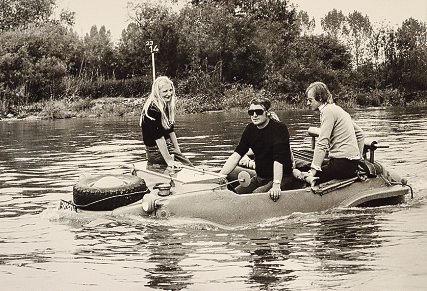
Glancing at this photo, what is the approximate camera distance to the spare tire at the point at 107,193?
25.5ft

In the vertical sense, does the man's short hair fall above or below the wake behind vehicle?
above

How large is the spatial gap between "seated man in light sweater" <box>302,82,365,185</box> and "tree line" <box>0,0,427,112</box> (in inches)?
1167

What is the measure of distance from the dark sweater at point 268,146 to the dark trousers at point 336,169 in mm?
467

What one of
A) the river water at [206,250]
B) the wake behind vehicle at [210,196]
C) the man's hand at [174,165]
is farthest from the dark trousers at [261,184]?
the man's hand at [174,165]

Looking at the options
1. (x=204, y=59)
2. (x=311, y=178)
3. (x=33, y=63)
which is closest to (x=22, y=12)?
(x=33, y=63)

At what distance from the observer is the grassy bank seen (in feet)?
111

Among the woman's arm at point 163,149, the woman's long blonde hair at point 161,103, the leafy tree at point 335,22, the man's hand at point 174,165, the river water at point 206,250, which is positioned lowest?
the river water at point 206,250

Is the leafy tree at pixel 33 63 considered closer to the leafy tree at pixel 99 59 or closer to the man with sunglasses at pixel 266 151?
the leafy tree at pixel 99 59

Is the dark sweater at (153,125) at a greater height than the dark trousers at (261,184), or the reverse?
the dark sweater at (153,125)

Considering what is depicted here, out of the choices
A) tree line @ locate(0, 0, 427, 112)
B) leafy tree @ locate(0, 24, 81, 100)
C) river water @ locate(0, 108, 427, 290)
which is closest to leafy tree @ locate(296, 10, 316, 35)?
tree line @ locate(0, 0, 427, 112)

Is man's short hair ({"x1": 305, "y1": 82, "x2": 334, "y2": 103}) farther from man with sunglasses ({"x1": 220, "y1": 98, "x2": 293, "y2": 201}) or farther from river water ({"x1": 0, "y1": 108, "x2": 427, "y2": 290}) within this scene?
river water ({"x1": 0, "y1": 108, "x2": 427, "y2": 290})

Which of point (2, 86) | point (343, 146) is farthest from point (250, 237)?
point (2, 86)

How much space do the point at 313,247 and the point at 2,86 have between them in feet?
108

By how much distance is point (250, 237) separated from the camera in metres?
7.11
